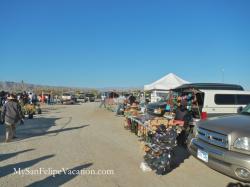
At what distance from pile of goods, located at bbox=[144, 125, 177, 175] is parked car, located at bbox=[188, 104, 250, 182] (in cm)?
57

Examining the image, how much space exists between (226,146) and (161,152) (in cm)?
163

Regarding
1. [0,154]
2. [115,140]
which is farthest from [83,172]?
[115,140]

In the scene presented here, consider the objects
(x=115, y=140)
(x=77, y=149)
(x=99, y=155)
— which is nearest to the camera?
(x=99, y=155)

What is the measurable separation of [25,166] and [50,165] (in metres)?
0.57

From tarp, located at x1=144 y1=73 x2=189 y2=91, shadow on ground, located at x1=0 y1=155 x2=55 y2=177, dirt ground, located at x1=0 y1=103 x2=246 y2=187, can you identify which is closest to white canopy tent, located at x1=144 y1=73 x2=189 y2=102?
tarp, located at x1=144 y1=73 x2=189 y2=91

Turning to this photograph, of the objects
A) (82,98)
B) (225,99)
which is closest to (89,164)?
(225,99)

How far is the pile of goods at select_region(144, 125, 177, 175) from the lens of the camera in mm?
6285

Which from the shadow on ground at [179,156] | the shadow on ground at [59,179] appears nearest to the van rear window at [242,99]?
the shadow on ground at [179,156]

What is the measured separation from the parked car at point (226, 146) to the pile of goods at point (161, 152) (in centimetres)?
57

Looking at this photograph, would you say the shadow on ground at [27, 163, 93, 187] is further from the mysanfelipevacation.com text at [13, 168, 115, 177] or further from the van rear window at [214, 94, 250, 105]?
the van rear window at [214, 94, 250, 105]

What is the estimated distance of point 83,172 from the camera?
629 cm

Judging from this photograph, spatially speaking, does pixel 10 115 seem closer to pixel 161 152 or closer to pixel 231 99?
pixel 161 152

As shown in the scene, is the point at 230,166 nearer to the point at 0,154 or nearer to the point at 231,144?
the point at 231,144

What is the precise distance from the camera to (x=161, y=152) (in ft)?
21.0
